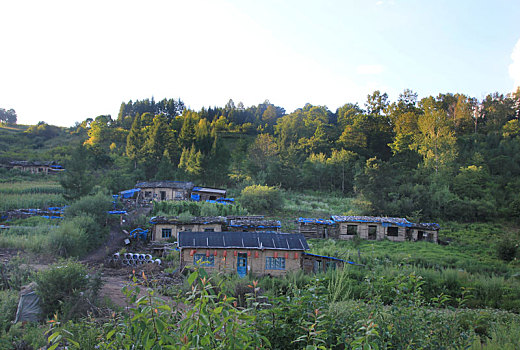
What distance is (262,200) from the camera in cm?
2805

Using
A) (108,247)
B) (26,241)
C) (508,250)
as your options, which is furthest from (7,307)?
(508,250)

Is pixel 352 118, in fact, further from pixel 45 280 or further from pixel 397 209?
pixel 45 280

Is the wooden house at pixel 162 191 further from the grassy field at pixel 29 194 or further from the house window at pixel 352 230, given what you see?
the house window at pixel 352 230

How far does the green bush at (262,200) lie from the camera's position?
2805cm

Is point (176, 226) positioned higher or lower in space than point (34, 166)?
lower

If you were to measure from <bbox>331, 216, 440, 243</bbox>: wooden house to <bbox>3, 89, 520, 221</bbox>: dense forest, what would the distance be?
164 inches

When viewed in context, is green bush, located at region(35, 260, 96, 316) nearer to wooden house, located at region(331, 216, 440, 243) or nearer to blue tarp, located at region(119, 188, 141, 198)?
wooden house, located at region(331, 216, 440, 243)

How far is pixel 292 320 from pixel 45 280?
9436 millimetres

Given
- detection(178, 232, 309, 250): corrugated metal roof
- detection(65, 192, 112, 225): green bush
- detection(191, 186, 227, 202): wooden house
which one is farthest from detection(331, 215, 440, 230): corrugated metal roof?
detection(65, 192, 112, 225): green bush

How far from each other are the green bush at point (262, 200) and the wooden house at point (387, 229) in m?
7.45

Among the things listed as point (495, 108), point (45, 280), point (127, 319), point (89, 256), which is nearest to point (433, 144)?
point (495, 108)

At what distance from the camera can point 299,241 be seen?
49.9 feet

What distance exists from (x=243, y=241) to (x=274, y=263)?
169 cm

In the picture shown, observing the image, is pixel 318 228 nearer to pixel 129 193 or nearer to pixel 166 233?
pixel 166 233
